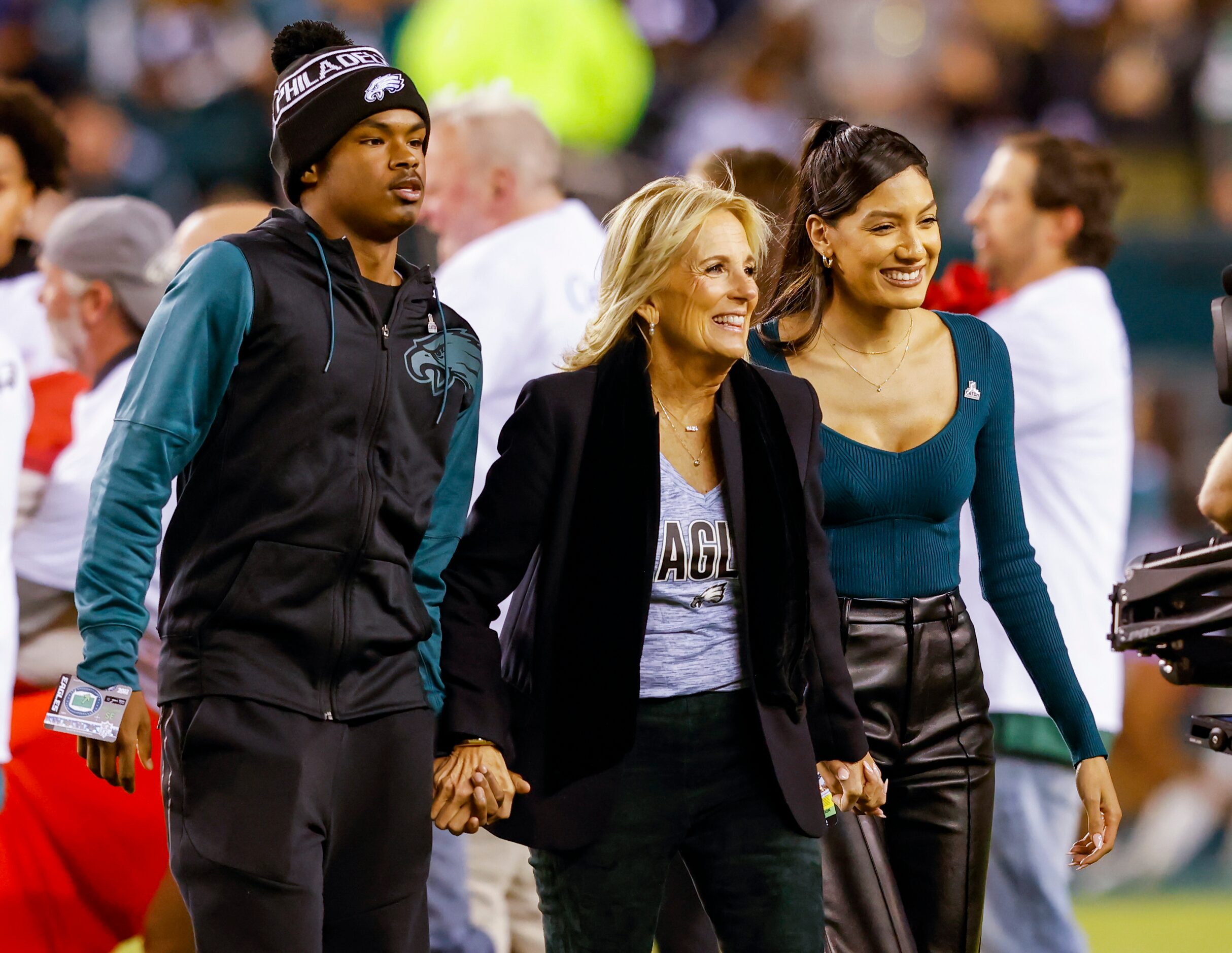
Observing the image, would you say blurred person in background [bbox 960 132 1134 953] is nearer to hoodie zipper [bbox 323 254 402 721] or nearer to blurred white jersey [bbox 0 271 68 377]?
hoodie zipper [bbox 323 254 402 721]

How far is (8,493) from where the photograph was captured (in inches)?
142

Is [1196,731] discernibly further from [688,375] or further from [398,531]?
[398,531]

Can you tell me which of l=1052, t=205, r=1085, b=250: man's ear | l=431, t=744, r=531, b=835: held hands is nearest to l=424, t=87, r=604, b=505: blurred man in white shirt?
l=1052, t=205, r=1085, b=250: man's ear

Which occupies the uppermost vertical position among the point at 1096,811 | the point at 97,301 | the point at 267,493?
the point at 97,301

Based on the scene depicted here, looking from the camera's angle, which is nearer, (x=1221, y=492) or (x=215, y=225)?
(x=1221, y=492)

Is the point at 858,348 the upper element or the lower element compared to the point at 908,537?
Answer: upper

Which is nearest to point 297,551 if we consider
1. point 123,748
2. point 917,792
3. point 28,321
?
point 123,748

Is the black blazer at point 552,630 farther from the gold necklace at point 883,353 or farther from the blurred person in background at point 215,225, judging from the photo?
the blurred person in background at point 215,225

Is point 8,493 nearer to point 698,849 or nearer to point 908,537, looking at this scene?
point 698,849

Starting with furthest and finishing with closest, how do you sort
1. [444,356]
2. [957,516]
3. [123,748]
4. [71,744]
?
1. [71,744]
2. [957,516]
3. [444,356]
4. [123,748]

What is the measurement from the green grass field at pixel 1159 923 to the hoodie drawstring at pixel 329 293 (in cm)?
542

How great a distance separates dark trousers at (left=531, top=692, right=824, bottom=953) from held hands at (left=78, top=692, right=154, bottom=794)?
2.29 feet

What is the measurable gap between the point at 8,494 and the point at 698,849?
1647mm

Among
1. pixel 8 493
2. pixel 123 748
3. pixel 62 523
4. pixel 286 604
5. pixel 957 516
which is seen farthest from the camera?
pixel 62 523
